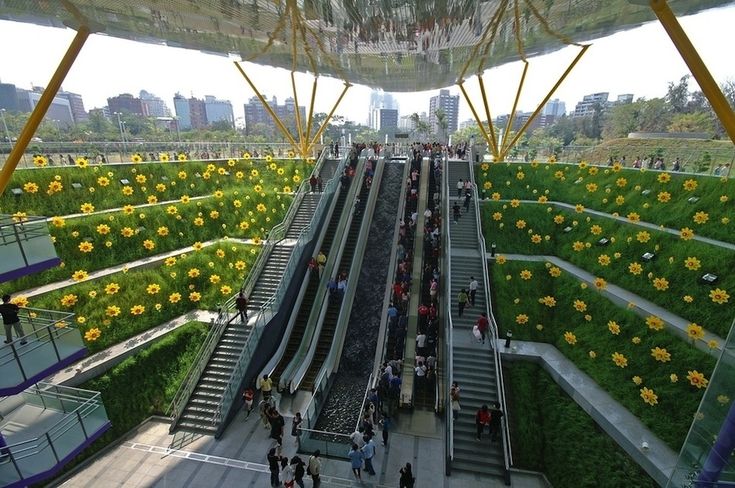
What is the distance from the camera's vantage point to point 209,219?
19.2 metres

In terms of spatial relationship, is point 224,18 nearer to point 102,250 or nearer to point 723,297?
point 102,250

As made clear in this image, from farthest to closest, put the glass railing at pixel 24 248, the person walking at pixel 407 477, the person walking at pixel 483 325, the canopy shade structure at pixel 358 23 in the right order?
the person walking at pixel 483 325
the canopy shade structure at pixel 358 23
the person walking at pixel 407 477
the glass railing at pixel 24 248

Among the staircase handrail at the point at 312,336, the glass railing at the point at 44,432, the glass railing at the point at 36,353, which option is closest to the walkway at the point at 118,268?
the staircase handrail at the point at 312,336

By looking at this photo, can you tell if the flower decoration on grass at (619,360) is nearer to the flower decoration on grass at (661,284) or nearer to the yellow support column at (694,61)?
the flower decoration on grass at (661,284)

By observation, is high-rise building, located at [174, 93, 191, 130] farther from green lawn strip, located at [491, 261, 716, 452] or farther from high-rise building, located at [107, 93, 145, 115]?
green lawn strip, located at [491, 261, 716, 452]

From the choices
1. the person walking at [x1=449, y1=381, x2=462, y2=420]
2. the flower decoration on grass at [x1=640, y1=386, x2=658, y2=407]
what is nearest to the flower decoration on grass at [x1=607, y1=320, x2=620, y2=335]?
the flower decoration on grass at [x1=640, y1=386, x2=658, y2=407]

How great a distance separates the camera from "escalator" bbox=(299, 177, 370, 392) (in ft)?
44.4

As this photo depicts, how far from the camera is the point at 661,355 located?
10.6m

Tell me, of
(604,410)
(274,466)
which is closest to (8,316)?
(274,466)

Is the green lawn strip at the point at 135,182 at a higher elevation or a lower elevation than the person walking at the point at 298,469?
higher

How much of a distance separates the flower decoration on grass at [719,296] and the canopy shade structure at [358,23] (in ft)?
26.7

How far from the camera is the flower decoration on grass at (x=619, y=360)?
1135 centimetres

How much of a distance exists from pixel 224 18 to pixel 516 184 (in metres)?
17.1

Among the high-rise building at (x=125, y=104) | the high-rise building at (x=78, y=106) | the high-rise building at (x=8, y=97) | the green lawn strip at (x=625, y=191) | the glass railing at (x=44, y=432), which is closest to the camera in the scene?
the glass railing at (x=44, y=432)
